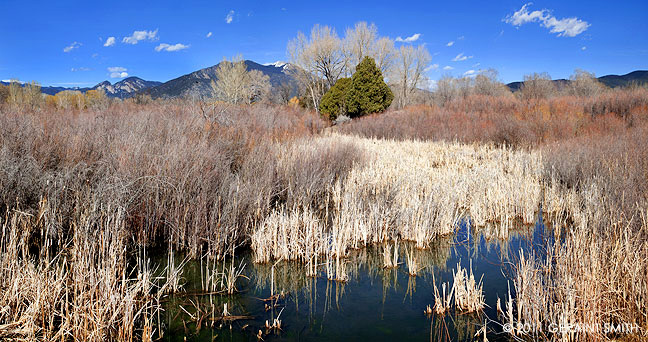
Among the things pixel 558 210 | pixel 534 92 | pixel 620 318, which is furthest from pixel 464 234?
pixel 534 92

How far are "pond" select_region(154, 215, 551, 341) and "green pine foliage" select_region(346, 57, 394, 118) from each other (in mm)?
22766

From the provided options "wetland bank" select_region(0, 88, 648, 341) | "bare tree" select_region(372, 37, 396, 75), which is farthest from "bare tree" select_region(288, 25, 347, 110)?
"wetland bank" select_region(0, 88, 648, 341)

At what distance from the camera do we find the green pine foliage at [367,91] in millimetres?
26531

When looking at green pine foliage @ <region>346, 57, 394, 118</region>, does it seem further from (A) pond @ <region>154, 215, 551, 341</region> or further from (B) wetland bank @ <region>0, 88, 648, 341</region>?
(A) pond @ <region>154, 215, 551, 341</region>

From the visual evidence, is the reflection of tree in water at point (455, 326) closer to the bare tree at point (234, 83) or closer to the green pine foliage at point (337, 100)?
the green pine foliage at point (337, 100)

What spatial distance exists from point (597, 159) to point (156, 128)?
8.73 metres

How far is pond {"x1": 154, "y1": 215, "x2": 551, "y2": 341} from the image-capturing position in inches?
116

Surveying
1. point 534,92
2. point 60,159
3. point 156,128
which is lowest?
point 60,159

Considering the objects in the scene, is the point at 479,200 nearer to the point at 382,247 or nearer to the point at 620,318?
the point at 382,247

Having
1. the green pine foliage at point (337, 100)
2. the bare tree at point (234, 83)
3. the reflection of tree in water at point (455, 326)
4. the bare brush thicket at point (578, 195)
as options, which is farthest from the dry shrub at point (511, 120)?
the bare tree at point (234, 83)

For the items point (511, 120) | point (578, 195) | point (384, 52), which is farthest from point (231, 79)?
point (578, 195)

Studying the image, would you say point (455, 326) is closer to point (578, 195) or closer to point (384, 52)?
point (578, 195)

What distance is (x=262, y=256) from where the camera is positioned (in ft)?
14.2

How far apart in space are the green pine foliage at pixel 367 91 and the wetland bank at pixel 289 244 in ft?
61.1
